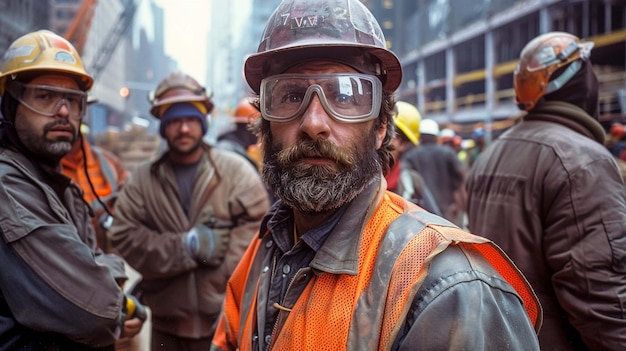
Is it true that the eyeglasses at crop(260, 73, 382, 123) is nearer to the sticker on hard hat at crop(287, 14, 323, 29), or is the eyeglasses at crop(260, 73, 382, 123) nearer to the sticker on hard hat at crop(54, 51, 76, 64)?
the sticker on hard hat at crop(287, 14, 323, 29)

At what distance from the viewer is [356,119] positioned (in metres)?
1.74

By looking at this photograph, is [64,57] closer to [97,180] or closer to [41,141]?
[41,141]

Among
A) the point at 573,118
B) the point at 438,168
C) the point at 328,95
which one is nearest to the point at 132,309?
the point at 328,95

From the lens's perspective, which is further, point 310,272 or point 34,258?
point 34,258

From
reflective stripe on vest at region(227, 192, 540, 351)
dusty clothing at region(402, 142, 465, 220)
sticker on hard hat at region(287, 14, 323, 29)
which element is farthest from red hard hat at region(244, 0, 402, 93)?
dusty clothing at region(402, 142, 465, 220)

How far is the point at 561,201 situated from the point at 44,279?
2.53m

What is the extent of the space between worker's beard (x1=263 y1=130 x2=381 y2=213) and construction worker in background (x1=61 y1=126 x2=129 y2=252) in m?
3.12

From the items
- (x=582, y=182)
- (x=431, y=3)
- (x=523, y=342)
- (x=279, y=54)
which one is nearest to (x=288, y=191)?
(x=279, y=54)

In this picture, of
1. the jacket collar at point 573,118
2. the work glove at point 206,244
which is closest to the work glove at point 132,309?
the work glove at point 206,244

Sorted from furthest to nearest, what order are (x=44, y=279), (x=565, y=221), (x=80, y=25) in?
(x=80, y=25) → (x=565, y=221) → (x=44, y=279)

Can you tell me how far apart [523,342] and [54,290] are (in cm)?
193

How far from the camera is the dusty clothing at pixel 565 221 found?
2.35 m

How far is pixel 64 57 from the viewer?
2.80 metres

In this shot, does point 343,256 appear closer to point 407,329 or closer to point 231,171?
point 407,329
